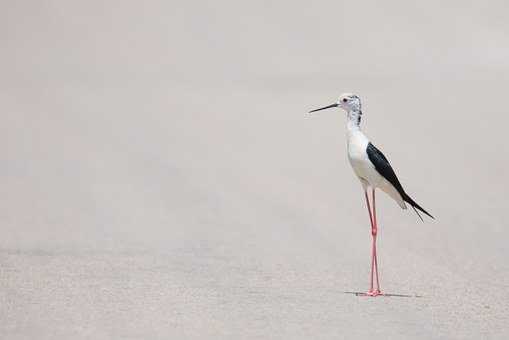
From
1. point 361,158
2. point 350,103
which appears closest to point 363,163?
point 361,158

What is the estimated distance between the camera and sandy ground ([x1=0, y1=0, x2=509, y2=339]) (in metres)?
7.80

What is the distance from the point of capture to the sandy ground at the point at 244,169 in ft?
25.6

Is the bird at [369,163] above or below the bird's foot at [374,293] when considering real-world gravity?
above

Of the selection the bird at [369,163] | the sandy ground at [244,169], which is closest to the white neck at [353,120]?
the bird at [369,163]

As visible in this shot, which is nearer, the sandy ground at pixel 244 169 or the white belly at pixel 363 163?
the sandy ground at pixel 244 169

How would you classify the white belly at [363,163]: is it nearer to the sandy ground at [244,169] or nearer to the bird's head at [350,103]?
the bird's head at [350,103]

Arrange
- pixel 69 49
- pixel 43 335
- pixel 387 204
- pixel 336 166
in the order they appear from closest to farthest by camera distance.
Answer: pixel 43 335, pixel 387 204, pixel 336 166, pixel 69 49

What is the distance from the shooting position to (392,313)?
7.81 m

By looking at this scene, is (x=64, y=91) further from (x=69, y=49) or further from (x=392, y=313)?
(x=392, y=313)

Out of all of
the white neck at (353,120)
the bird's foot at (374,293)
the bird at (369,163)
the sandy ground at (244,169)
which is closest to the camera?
the sandy ground at (244,169)

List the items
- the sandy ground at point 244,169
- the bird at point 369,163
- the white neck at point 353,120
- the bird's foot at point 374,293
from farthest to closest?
1. the white neck at point 353,120
2. the bird at point 369,163
3. the bird's foot at point 374,293
4. the sandy ground at point 244,169

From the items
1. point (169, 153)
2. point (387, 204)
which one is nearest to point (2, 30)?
point (169, 153)

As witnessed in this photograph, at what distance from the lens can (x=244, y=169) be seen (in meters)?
14.0

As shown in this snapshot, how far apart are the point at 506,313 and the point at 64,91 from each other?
1236 centimetres
